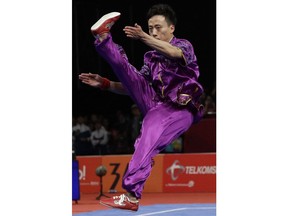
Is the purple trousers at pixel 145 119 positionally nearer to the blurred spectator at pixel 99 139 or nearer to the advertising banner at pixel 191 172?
the advertising banner at pixel 191 172

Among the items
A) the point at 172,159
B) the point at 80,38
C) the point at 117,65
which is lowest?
the point at 172,159

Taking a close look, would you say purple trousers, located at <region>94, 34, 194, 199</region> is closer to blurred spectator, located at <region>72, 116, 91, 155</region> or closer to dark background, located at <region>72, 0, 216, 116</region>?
blurred spectator, located at <region>72, 116, 91, 155</region>

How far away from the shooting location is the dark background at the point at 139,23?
60.3 feet

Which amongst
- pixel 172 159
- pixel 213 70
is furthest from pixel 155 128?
pixel 213 70

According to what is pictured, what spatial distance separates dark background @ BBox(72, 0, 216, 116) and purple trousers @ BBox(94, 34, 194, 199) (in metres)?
11.1

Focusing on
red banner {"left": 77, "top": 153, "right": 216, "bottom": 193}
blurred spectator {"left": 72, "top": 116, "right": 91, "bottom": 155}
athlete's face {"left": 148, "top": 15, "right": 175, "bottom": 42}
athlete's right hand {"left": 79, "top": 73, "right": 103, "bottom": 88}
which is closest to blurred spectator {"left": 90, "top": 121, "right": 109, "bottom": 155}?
blurred spectator {"left": 72, "top": 116, "right": 91, "bottom": 155}

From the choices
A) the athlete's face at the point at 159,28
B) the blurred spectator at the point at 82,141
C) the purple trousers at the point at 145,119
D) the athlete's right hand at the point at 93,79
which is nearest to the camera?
the purple trousers at the point at 145,119

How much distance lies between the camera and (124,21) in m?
18.5

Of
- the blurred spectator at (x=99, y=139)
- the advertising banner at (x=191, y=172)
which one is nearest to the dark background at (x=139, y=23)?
the blurred spectator at (x=99, y=139)

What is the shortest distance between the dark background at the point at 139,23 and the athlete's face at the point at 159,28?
36.6 feet

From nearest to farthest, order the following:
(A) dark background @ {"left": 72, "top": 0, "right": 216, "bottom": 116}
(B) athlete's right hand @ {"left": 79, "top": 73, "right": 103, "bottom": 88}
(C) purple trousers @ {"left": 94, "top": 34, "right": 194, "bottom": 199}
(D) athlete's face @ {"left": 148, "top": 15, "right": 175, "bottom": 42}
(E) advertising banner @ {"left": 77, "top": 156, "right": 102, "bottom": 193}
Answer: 1. (C) purple trousers @ {"left": 94, "top": 34, "right": 194, "bottom": 199}
2. (D) athlete's face @ {"left": 148, "top": 15, "right": 175, "bottom": 42}
3. (B) athlete's right hand @ {"left": 79, "top": 73, "right": 103, "bottom": 88}
4. (E) advertising banner @ {"left": 77, "top": 156, "right": 102, "bottom": 193}
5. (A) dark background @ {"left": 72, "top": 0, "right": 216, "bottom": 116}

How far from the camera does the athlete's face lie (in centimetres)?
695
